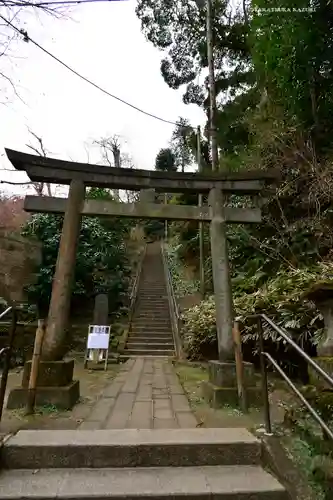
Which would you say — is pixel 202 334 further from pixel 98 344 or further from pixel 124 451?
pixel 124 451

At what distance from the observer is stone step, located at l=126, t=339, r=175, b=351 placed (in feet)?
33.4

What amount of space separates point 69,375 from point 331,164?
6483 mm

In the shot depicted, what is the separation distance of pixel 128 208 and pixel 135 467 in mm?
3248

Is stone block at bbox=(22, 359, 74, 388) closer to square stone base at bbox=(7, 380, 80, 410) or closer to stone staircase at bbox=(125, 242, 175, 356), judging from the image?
square stone base at bbox=(7, 380, 80, 410)

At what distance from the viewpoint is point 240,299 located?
7.30 m

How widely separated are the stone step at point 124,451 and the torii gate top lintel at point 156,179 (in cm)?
314

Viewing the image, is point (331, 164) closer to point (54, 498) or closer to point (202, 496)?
point (202, 496)

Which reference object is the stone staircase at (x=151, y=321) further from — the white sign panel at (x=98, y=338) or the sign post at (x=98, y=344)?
the white sign panel at (x=98, y=338)

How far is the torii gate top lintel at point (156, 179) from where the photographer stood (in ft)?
15.9

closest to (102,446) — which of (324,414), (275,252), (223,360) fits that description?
(324,414)

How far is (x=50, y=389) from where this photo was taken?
13.0 ft

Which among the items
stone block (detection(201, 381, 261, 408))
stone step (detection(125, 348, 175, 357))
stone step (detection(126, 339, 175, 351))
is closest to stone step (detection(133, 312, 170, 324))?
stone step (detection(126, 339, 175, 351))

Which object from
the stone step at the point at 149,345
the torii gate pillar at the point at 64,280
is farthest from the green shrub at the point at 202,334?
the torii gate pillar at the point at 64,280

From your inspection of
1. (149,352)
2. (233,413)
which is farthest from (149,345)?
(233,413)
